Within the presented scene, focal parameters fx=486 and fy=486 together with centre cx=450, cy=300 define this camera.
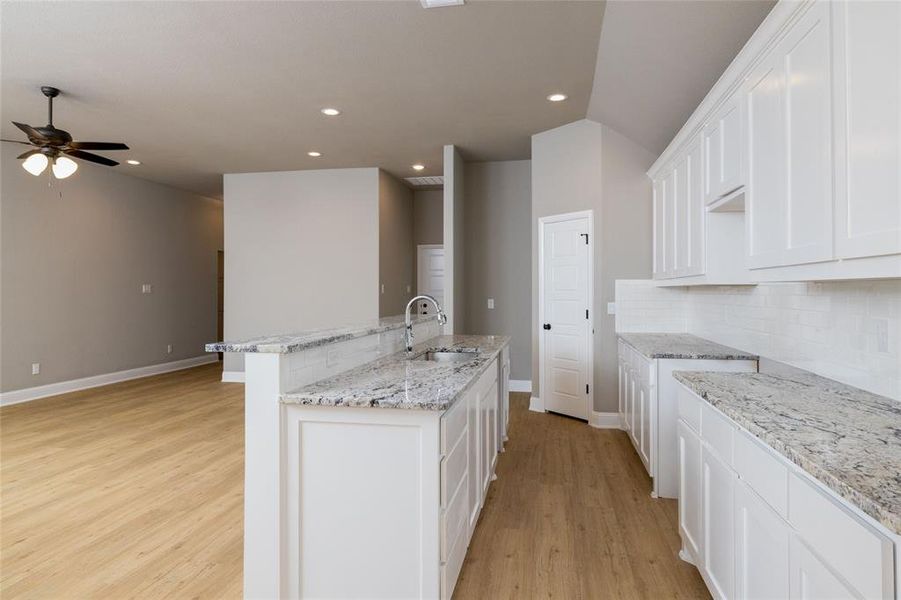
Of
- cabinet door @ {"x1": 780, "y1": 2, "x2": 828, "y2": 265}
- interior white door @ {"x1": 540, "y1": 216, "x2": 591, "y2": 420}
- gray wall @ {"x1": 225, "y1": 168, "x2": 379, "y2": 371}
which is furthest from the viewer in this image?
gray wall @ {"x1": 225, "y1": 168, "x2": 379, "y2": 371}

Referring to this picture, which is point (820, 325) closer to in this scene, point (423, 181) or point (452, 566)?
point (452, 566)

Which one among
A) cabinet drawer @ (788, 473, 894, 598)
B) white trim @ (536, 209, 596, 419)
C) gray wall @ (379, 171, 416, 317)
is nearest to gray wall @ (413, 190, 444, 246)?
gray wall @ (379, 171, 416, 317)

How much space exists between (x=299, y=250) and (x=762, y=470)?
249 inches

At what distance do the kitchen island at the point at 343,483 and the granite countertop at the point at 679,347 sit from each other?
1.75m

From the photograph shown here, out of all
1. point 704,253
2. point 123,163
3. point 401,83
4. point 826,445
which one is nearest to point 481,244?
point 401,83

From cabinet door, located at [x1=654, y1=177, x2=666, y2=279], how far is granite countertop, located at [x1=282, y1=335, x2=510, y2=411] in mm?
2056

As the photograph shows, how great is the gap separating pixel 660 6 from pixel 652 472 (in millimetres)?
2769

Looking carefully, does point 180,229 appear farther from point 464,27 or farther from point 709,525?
point 709,525

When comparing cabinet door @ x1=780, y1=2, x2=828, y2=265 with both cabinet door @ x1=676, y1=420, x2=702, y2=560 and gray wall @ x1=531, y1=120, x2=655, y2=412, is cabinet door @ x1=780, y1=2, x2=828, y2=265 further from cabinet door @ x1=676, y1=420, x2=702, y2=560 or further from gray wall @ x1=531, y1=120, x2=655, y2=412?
gray wall @ x1=531, y1=120, x2=655, y2=412

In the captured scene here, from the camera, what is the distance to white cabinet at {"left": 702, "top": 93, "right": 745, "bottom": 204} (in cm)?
236

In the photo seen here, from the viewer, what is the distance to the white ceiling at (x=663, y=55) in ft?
8.47

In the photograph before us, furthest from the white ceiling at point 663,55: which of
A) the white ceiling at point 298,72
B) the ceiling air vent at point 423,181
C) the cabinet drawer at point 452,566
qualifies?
the ceiling air vent at point 423,181

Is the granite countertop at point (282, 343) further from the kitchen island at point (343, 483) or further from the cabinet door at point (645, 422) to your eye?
the cabinet door at point (645, 422)

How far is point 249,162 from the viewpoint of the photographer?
6.38 metres
